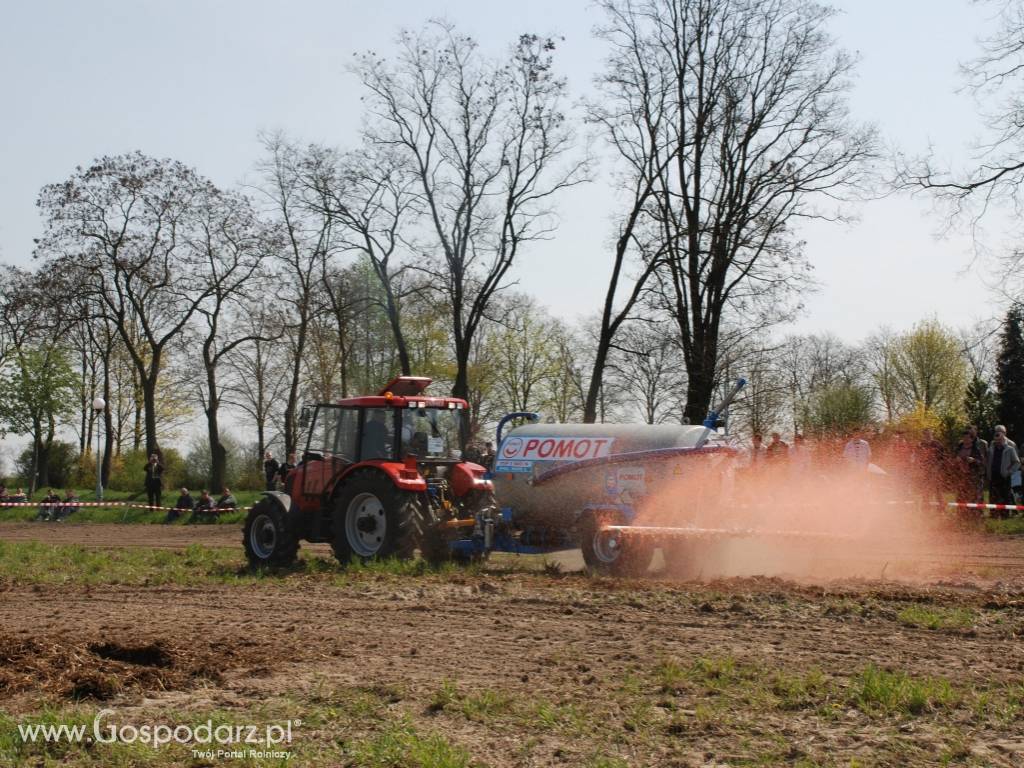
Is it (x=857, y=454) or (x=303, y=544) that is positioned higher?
(x=857, y=454)

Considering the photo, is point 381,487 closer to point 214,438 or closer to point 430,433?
point 430,433

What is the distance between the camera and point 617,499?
543 inches

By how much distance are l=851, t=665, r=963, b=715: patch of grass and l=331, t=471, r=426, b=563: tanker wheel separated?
7596 mm

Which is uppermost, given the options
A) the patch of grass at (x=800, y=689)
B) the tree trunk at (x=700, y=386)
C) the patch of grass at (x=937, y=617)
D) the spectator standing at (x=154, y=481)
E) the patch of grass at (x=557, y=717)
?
the tree trunk at (x=700, y=386)

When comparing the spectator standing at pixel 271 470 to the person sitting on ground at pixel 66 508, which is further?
the person sitting on ground at pixel 66 508

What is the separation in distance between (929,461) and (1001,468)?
169 cm

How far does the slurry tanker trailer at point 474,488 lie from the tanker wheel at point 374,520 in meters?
0.02

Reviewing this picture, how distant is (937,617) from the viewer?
8938 mm

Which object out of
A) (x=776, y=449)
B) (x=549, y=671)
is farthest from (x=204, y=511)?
(x=549, y=671)

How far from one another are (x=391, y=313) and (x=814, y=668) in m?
23.3

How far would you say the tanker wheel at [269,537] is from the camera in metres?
14.4

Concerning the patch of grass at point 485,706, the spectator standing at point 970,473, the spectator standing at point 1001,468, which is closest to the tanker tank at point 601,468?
the spectator standing at point 970,473

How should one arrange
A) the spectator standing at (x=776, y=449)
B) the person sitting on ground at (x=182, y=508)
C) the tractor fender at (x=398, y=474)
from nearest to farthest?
the tractor fender at (x=398, y=474), the spectator standing at (x=776, y=449), the person sitting on ground at (x=182, y=508)

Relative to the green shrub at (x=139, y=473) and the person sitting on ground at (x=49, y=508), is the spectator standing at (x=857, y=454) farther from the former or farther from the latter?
the green shrub at (x=139, y=473)
